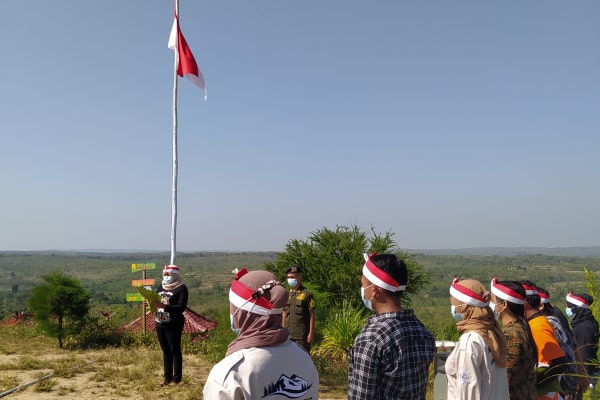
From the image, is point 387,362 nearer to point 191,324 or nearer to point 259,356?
→ point 259,356

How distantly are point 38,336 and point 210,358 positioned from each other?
19.2 ft

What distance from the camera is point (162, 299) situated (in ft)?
19.9

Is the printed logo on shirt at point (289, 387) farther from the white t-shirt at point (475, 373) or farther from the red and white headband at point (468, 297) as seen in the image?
the red and white headband at point (468, 297)

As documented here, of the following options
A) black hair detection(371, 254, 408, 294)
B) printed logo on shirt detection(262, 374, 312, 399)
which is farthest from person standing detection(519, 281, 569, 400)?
printed logo on shirt detection(262, 374, 312, 399)

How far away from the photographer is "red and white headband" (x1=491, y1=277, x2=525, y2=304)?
3.14 metres

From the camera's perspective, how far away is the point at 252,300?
5.94ft

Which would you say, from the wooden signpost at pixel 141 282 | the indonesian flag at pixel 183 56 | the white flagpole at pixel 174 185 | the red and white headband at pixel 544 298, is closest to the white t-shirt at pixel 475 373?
the red and white headband at pixel 544 298

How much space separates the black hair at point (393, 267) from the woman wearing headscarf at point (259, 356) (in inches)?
28.5

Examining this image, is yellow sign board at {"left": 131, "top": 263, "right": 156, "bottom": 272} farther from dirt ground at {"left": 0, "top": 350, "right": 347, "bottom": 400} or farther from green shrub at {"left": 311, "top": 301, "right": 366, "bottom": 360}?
green shrub at {"left": 311, "top": 301, "right": 366, "bottom": 360}

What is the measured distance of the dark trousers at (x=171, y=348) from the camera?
6098mm

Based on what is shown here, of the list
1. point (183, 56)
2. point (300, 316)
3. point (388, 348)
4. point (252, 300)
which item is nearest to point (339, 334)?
point (300, 316)

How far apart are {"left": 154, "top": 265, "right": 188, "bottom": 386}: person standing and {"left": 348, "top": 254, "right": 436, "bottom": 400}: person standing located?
14.0ft

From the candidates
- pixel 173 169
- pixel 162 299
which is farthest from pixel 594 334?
pixel 173 169

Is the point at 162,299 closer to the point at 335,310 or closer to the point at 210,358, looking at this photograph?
the point at 210,358
